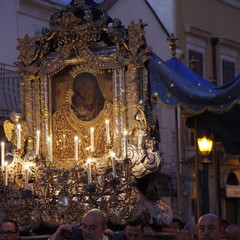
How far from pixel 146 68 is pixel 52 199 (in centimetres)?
208

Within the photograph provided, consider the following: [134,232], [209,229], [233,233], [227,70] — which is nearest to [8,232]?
[134,232]

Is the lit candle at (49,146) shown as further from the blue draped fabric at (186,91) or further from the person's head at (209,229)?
the person's head at (209,229)

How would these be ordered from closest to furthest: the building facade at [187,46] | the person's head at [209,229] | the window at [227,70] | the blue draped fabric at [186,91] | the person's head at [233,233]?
1. the person's head at [209,229]
2. the person's head at [233,233]
3. the blue draped fabric at [186,91]
4. the building facade at [187,46]
5. the window at [227,70]

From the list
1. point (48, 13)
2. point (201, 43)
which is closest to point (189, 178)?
point (201, 43)

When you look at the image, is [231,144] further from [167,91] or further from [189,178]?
[189,178]

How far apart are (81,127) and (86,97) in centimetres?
42

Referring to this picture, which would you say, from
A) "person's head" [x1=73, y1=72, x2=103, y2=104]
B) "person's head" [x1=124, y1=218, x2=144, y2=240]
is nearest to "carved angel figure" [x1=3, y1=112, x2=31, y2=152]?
"person's head" [x1=73, y1=72, x2=103, y2=104]

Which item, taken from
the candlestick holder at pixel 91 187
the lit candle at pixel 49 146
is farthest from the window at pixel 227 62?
the candlestick holder at pixel 91 187

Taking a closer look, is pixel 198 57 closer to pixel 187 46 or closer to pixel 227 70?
pixel 187 46

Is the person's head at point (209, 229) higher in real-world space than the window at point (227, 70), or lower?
lower

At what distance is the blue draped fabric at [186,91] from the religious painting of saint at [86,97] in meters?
0.74

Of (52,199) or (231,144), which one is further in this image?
(231,144)

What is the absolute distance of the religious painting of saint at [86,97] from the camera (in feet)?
43.8

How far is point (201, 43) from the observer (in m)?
29.3
